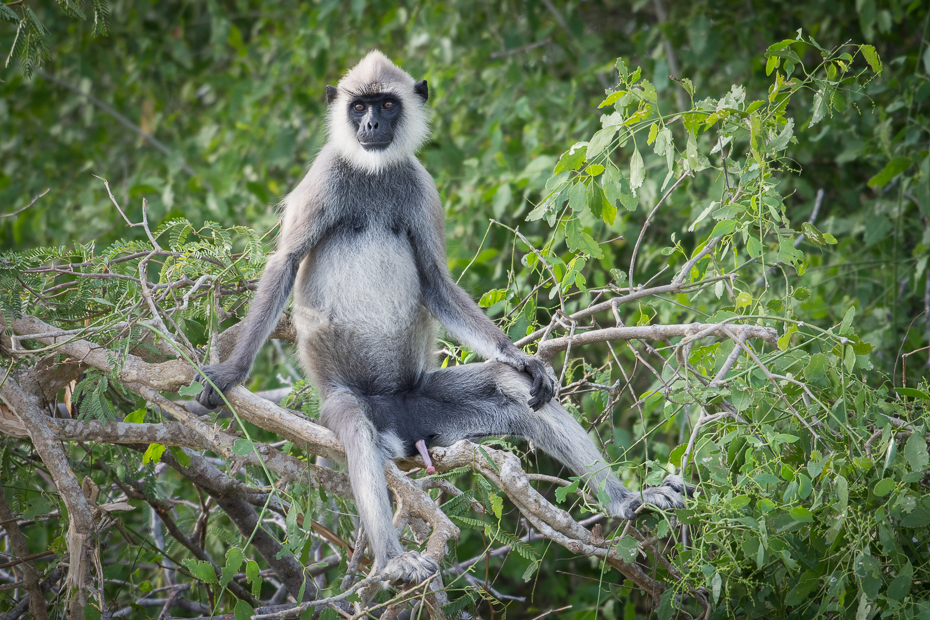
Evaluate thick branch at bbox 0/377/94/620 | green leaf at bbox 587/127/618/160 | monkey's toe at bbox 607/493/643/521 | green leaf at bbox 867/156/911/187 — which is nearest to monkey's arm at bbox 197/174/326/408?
thick branch at bbox 0/377/94/620

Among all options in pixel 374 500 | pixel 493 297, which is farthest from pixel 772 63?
pixel 374 500

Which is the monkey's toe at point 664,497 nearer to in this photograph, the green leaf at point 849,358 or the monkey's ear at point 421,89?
the green leaf at point 849,358

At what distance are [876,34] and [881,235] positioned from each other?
2164 millimetres

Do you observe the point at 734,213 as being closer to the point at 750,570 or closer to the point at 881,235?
the point at 750,570

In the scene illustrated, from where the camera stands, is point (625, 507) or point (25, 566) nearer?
point (25, 566)

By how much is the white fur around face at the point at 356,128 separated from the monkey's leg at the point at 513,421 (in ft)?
3.47

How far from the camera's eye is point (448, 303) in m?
3.75

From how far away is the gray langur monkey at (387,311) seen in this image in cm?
324

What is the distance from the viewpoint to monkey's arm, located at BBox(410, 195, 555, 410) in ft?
11.5

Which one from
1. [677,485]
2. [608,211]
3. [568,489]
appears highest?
[608,211]

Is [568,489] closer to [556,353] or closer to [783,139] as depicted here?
[556,353]

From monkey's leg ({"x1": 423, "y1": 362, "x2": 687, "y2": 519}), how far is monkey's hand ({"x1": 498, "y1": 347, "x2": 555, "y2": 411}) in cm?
4

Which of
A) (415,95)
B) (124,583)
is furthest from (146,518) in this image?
(415,95)

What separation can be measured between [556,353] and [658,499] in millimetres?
821
